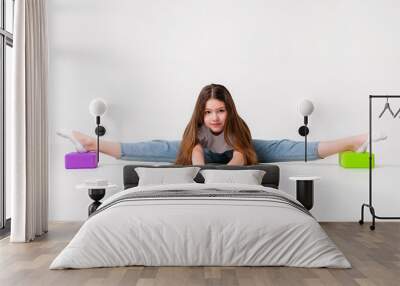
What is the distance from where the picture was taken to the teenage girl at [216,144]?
23.5 feet

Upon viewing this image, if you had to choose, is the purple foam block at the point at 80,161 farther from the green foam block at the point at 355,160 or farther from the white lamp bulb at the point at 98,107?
the green foam block at the point at 355,160

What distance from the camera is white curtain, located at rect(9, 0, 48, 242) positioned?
5820 millimetres

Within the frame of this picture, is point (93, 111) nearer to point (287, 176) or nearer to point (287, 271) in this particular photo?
point (287, 176)

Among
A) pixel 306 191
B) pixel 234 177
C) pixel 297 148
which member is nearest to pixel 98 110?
pixel 234 177

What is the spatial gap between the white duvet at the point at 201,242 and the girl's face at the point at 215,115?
2689 mm

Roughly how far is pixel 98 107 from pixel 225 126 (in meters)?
1.55

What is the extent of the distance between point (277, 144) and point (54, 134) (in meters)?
2.76

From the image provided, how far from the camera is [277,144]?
23.7 ft

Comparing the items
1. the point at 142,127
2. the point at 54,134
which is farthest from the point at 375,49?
the point at 54,134

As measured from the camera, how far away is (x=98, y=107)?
7.10 meters

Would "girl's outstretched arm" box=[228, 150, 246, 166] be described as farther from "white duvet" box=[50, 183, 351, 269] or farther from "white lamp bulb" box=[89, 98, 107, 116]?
"white duvet" box=[50, 183, 351, 269]

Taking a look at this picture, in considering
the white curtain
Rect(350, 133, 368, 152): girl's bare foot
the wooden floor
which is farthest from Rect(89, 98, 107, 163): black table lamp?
Rect(350, 133, 368, 152): girl's bare foot

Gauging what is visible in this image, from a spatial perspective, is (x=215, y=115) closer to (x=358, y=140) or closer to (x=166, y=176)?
(x=166, y=176)

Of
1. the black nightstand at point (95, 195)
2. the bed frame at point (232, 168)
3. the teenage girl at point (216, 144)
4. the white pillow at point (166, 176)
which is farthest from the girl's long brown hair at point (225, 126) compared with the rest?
the black nightstand at point (95, 195)
